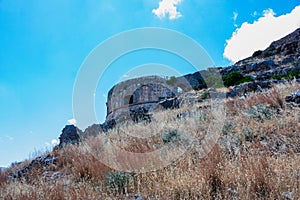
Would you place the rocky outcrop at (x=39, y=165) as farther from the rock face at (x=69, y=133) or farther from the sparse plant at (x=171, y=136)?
the rock face at (x=69, y=133)

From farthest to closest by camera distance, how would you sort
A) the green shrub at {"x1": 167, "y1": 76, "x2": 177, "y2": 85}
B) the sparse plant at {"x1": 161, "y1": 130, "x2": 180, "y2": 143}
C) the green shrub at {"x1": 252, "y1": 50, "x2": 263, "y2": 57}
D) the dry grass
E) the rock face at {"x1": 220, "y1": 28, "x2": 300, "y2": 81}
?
the green shrub at {"x1": 252, "y1": 50, "x2": 263, "y2": 57} → the green shrub at {"x1": 167, "y1": 76, "x2": 177, "y2": 85} → the rock face at {"x1": 220, "y1": 28, "x2": 300, "y2": 81} → the sparse plant at {"x1": 161, "y1": 130, "x2": 180, "y2": 143} → the dry grass

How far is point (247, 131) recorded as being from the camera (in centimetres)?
471

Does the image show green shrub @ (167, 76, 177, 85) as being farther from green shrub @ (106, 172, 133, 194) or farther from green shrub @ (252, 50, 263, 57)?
green shrub @ (106, 172, 133, 194)

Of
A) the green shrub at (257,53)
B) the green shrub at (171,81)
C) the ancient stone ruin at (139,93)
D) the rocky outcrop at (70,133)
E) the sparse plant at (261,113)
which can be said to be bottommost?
the sparse plant at (261,113)

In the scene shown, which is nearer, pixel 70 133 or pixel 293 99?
pixel 293 99

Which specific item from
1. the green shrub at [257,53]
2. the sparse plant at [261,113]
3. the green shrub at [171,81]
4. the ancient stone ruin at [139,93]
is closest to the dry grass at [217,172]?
the sparse plant at [261,113]

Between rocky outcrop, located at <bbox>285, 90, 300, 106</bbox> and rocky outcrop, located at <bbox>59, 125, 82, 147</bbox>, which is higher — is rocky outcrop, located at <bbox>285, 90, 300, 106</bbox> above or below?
below

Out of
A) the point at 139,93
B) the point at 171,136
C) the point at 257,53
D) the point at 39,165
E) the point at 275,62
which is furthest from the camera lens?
the point at 257,53

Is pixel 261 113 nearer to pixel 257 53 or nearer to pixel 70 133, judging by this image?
pixel 70 133

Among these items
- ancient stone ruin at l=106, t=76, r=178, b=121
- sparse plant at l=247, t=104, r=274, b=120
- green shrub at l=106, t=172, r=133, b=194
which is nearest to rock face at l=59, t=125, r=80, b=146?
green shrub at l=106, t=172, r=133, b=194

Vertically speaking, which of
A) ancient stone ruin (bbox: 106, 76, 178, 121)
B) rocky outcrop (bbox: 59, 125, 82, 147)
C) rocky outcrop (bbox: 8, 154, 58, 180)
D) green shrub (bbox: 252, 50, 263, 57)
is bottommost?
rocky outcrop (bbox: 8, 154, 58, 180)

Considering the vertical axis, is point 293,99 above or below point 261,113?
above

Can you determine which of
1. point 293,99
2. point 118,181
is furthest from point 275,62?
point 118,181

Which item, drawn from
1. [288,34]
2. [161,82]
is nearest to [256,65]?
[161,82]
